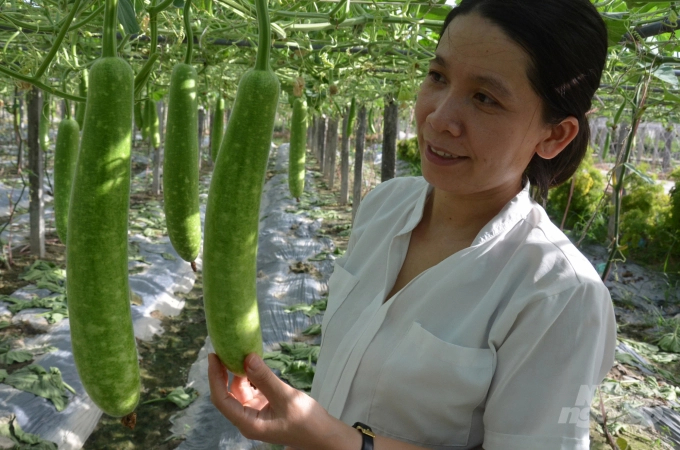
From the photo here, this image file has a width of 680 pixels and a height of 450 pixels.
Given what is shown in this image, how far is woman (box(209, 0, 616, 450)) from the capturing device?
44.4 inches

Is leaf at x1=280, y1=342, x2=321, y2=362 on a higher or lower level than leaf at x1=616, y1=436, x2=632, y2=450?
lower

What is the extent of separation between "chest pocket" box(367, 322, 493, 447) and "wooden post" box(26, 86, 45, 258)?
20.4 ft

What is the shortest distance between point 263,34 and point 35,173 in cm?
645

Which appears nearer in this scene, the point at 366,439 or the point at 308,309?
the point at 366,439

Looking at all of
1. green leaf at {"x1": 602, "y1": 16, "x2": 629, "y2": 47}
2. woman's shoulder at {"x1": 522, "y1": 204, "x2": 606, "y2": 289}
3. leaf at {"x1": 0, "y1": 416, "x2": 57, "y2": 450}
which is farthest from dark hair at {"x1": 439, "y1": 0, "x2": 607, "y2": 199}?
leaf at {"x1": 0, "y1": 416, "x2": 57, "y2": 450}

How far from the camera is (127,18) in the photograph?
115 cm

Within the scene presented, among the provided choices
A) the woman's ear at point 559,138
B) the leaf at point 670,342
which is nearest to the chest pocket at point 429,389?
the woman's ear at point 559,138

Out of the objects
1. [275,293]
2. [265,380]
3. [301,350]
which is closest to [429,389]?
[265,380]

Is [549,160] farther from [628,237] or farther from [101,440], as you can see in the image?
[628,237]

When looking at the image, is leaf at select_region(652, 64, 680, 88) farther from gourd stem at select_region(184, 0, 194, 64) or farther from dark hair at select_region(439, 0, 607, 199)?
gourd stem at select_region(184, 0, 194, 64)

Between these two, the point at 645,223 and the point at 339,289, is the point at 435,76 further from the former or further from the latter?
the point at 645,223

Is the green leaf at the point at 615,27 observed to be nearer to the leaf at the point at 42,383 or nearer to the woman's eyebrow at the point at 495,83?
the woman's eyebrow at the point at 495,83

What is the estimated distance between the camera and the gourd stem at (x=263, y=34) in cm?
83

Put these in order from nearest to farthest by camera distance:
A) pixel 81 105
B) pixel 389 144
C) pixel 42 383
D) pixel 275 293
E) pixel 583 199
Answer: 1. pixel 81 105
2. pixel 42 383
3. pixel 389 144
4. pixel 275 293
5. pixel 583 199
